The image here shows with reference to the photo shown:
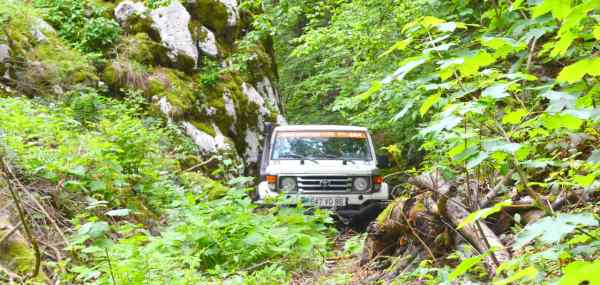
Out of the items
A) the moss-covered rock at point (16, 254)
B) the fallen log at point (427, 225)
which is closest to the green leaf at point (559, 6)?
the fallen log at point (427, 225)

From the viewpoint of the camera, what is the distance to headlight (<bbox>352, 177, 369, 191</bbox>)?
7445 mm

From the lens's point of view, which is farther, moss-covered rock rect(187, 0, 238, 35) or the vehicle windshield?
moss-covered rock rect(187, 0, 238, 35)

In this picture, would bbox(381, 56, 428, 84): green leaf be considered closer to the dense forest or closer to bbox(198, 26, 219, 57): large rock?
the dense forest

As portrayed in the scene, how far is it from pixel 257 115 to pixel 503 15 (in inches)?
400

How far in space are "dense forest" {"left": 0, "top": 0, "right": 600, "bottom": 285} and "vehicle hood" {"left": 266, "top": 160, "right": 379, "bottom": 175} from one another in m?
0.55

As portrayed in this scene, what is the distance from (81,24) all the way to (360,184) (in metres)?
7.05

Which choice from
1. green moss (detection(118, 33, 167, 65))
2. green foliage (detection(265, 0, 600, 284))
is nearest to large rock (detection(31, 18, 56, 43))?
green moss (detection(118, 33, 167, 65))

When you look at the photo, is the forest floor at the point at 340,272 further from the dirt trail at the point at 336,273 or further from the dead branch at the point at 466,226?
the dead branch at the point at 466,226

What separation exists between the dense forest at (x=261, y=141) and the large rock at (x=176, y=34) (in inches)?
1.3

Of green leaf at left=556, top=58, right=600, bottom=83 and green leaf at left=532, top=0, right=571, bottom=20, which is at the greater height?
green leaf at left=532, top=0, right=571, bottom=20

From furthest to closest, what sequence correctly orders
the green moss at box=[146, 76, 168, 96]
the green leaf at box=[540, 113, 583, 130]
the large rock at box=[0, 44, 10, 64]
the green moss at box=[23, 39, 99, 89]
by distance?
the green moss at box=[146, 76, 168, 96] < the green moss at box=[23, 39, 99, 89] < the large rock at box=[0, 44, 10, 64] < the green leaf at box=[540, 113, 583, 130]

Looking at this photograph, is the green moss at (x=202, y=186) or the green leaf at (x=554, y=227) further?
the green moss at (x=202, y=186)

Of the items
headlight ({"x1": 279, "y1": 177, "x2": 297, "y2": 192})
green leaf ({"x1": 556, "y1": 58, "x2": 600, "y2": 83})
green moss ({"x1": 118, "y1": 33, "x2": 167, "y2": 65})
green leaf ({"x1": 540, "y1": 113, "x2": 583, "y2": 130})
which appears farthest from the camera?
green moss ({"x1": 118, "y1": 33, "x2": 167, "y2": 65})

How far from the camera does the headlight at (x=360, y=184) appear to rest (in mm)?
7445
